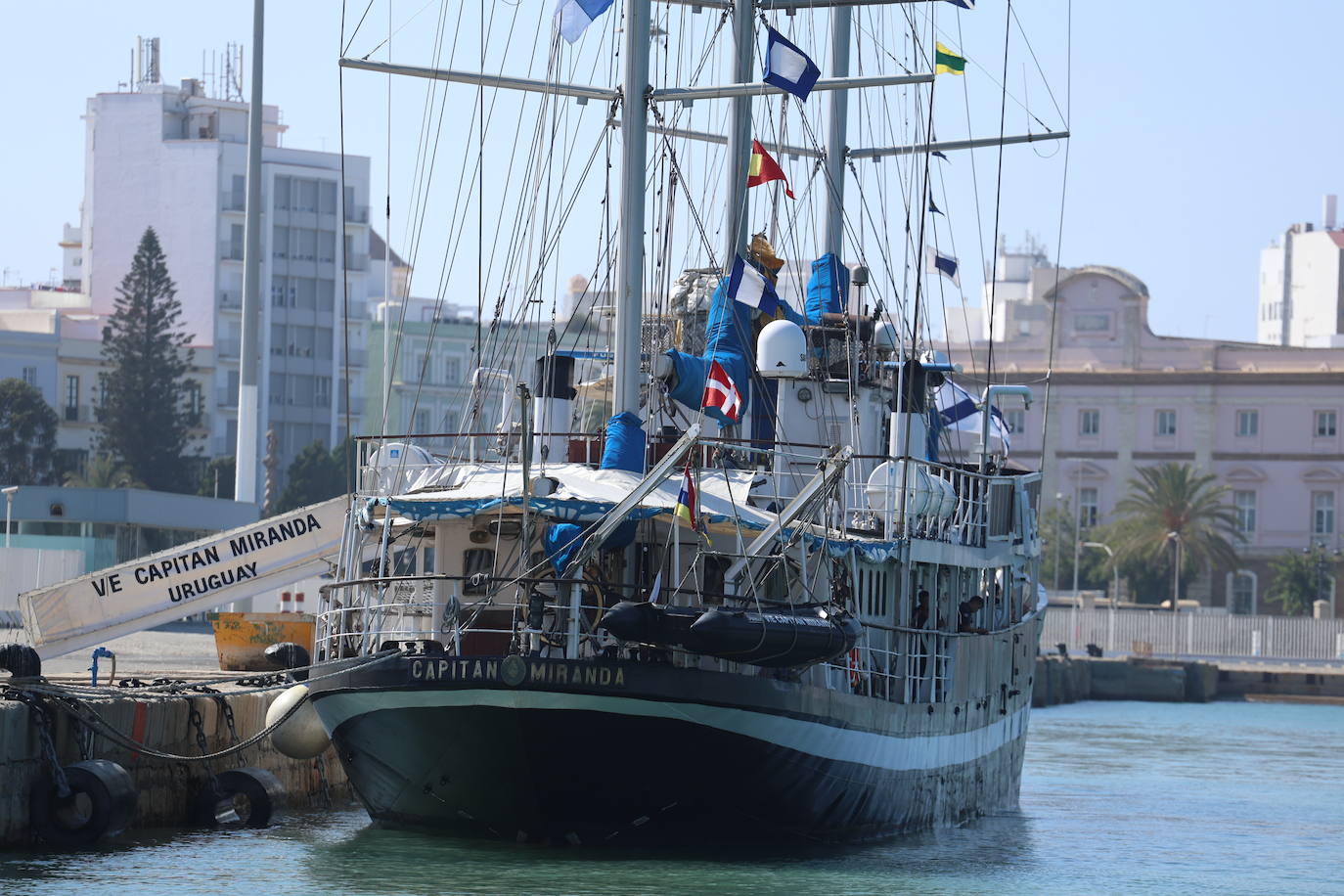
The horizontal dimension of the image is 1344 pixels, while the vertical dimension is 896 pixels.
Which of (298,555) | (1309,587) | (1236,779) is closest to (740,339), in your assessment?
(298,555)

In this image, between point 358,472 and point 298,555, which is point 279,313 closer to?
point 298,555

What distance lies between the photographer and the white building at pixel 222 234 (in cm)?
10750

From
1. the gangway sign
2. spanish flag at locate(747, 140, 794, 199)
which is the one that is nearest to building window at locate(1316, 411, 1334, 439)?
the gangway sign

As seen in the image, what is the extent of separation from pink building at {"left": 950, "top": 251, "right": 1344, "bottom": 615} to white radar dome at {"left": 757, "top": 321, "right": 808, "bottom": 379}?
7983 cm

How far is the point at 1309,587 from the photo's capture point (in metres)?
103

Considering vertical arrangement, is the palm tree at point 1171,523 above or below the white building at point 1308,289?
below

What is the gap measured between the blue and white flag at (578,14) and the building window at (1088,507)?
296 feet

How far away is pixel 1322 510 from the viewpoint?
109688 millimetres

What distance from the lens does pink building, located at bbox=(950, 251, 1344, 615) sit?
109000 mm

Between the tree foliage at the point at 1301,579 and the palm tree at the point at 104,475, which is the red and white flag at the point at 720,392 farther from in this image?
the tree foliage at the point at 1301,579

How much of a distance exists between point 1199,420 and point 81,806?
93.5 metres

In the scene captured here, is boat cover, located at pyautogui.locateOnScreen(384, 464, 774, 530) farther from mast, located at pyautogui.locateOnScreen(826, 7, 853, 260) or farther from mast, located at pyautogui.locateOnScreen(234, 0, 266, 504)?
mast, located at pyautogui.locateOnScreen(234, 0, 266, 504)

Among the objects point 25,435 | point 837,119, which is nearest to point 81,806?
point 837,119

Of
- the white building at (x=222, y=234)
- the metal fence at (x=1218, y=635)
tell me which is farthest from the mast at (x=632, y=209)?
the white building at (x=222, y=234)
